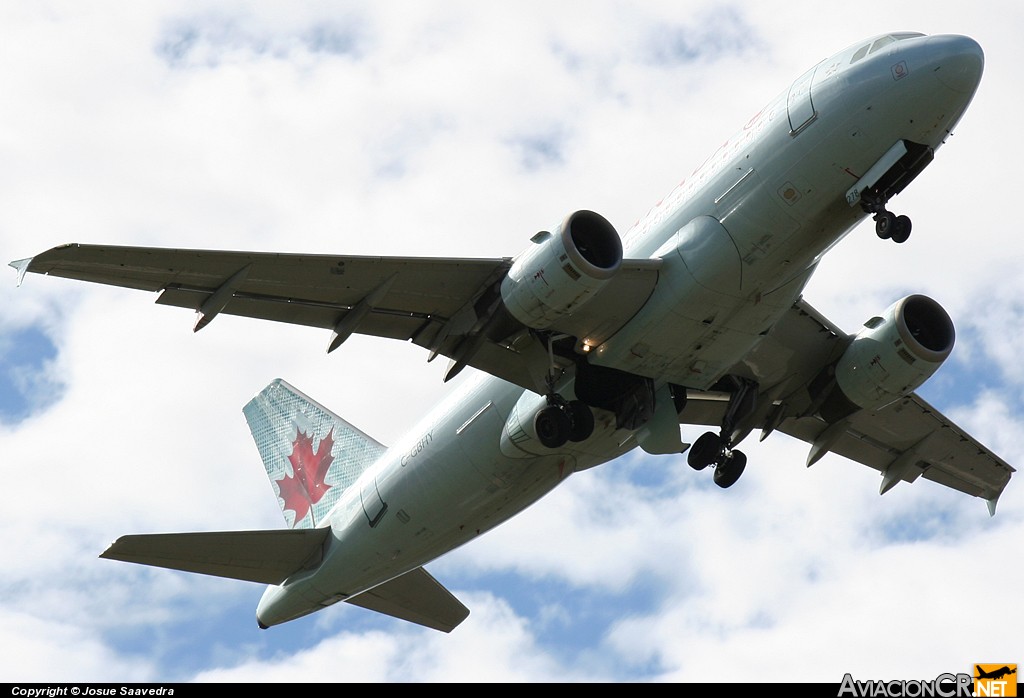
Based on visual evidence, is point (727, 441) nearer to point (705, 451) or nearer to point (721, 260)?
point (705, 451)

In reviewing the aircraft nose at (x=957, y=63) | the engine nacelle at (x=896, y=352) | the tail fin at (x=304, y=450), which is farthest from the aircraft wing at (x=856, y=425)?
the tail fin at (x=304, y=450)

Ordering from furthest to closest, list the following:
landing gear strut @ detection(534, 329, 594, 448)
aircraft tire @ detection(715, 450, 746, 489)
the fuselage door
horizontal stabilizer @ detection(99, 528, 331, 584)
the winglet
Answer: aircraft tire @ detection(715, 450, 746, 489)
the fuselage door
horizontal stabilizer @ detection(99, 528, 331, 584)
landing gear strut @ detection(534, 329, 594, 448)
the winglet

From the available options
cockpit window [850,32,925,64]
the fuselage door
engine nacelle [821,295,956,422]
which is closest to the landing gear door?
cockpit window [850,32,925,64]

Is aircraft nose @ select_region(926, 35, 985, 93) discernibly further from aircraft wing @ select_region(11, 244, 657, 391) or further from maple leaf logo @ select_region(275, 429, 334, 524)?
maple leaf logo @ select_region(275, 429, 334, 524)

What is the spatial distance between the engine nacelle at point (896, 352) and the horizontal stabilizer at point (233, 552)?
11367 millimetres

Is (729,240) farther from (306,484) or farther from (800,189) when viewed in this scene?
(306,484)

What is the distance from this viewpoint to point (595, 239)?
22.5m

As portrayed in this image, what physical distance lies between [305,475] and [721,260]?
13.8 meters

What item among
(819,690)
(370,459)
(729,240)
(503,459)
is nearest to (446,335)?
(503,459)

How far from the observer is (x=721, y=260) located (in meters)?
22.5

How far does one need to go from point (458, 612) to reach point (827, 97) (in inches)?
582

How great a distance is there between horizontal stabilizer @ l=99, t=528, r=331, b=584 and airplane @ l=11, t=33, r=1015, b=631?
0.15 feet

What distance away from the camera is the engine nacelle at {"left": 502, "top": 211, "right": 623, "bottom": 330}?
22.1 meters

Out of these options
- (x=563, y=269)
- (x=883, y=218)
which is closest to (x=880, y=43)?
(x=883, y=218)
